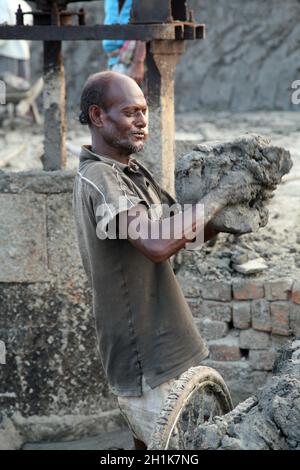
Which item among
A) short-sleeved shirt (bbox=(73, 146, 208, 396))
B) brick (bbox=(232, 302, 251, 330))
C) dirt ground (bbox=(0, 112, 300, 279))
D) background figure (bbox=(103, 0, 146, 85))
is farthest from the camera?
background figure (bbox=(103, 0, 146, 85))

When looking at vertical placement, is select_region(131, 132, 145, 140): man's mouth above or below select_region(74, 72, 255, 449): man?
above

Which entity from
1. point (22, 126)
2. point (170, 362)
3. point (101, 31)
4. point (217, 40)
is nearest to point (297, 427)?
point (170, 362)

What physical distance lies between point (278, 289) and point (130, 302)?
7.00ft

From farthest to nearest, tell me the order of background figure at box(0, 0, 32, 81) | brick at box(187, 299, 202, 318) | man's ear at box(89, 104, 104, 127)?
1. background figure at box(0, 0, 32, 81)
2. brick at box(187, 299, 202, 318)
3. man's ear at box(89, 104, 104, 127)

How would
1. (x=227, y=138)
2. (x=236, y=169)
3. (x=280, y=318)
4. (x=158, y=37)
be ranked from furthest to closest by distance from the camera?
(x=227, y=138)
(x=280, y=318)
(x=158, y=37)
(x=236, y=169)

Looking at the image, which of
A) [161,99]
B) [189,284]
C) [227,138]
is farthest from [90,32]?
[227,138]

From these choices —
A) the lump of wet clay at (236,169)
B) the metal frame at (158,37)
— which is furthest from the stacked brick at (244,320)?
the lump of wet clay at (236,169)

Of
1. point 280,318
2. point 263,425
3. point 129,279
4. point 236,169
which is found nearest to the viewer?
point 263,425

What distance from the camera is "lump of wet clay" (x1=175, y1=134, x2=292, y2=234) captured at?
391 centimetres

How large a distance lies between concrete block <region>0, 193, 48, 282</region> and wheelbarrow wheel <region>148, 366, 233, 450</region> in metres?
2.01

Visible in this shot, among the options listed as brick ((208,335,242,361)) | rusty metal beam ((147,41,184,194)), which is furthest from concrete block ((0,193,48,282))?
brick ((208,335,242,361))

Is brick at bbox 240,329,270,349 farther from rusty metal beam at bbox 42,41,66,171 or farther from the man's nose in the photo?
the man's nose

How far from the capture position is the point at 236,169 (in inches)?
158

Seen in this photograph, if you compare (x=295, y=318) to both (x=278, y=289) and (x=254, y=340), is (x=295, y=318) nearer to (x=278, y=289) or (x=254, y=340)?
(x=278, y=289)
